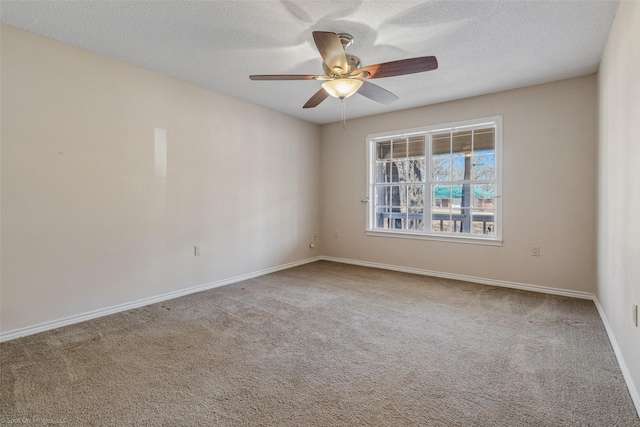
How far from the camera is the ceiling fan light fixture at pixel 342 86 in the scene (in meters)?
2.47

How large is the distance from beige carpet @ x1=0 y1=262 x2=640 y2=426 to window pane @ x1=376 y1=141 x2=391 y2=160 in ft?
8.32

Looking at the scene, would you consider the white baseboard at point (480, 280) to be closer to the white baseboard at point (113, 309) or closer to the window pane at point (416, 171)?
the window pane at point (416, 171)

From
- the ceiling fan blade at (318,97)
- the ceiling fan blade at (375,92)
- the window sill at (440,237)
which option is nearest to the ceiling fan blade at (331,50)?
the ceiling fan blade at (375,92)

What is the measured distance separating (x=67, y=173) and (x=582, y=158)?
5.10 m

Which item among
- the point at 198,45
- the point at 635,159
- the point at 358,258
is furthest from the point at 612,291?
the point at 198,45

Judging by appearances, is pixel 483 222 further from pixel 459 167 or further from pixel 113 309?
pixel 113 309

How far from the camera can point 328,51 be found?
7.03 feet

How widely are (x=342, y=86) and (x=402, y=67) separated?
50 cm

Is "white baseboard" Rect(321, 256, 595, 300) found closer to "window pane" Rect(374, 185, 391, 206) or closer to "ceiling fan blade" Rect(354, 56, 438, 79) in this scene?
"window pane" Rect(374, 185, 391, 206)

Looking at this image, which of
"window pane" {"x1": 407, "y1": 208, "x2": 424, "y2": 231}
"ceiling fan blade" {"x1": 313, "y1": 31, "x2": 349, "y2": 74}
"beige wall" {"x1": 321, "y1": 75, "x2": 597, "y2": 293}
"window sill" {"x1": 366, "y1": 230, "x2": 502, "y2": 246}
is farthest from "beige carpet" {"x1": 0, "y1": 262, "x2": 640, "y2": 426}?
"ceiling fan blade" {"x1": 313, "y1": 31, "x2": 349, "y2": 74}

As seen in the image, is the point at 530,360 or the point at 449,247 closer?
the point at 530,360

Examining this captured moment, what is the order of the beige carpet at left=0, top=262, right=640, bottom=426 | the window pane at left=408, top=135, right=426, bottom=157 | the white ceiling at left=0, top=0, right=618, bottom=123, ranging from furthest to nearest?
the window pane at left=408, top=135, right=426, bottom=157 → the white ceiling at left=0, top=0, right=618, bottom=123 → the beige carpet at left=0, top=262, right=640, bottom=426

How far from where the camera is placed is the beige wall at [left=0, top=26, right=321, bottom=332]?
2.48 m

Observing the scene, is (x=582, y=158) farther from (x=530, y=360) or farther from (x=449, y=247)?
(x=530, y=360)
